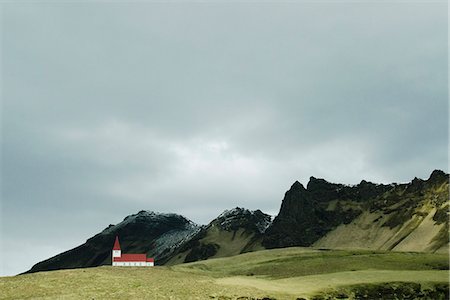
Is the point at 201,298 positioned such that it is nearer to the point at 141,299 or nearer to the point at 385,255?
the point at 141,299

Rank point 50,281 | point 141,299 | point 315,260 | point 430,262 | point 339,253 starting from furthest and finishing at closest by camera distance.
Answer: point 339,253, point 315,260, point 430,262, point 50,281, point 141,299

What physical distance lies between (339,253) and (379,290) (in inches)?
3345

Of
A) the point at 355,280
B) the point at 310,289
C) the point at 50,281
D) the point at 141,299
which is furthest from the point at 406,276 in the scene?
the point at 50,281

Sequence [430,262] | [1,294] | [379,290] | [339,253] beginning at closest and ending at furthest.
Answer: [1,294]
[379,290]
[430,262]
[339,253]

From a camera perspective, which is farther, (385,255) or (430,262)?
(385,255)

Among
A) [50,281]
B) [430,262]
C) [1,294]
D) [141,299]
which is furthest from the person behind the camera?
[430,262]

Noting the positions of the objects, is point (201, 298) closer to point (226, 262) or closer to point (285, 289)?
point (285, 289)

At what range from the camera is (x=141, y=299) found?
6219 centimetres

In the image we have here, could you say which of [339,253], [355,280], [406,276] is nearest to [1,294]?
[355,280]

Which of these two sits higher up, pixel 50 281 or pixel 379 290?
pixel 50 281

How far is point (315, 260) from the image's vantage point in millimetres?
147250

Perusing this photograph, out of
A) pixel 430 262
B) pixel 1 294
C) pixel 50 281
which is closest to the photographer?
pixel 1 294

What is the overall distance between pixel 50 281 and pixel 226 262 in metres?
97.0

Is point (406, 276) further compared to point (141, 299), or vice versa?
point (406, 276)
